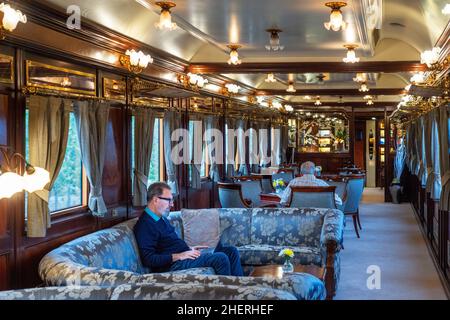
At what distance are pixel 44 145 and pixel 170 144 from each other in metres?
3.78

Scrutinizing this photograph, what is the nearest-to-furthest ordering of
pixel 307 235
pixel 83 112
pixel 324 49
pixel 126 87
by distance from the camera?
pixel 83 112 < pixel 307 235 < pixel 126 87 < pixel 324 49

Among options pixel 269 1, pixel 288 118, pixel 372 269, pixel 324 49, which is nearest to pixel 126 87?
pixel 269 1

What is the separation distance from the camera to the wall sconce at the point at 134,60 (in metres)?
6.68

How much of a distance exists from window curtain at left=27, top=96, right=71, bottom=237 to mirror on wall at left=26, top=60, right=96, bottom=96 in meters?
0.16

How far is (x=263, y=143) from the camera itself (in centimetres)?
1575

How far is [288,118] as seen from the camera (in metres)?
19.4

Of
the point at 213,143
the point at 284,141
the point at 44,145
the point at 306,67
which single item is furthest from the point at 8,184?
the point at 284,141

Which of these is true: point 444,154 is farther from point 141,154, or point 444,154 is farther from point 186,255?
point 141,154

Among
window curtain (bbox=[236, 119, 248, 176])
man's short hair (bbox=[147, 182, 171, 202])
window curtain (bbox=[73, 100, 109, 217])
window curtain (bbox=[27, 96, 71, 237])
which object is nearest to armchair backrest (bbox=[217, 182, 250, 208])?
window curtain (bbox=[73, 100, 109, 217])

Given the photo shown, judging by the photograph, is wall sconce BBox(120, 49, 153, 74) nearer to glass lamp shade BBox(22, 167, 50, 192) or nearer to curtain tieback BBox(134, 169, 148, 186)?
curtain tieback BBox(134, 169, 148, 186)

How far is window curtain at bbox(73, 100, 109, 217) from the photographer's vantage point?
5.54 m

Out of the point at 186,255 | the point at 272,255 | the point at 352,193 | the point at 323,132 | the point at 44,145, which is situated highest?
the point at 323,132

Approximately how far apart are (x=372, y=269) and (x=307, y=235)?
1339mm

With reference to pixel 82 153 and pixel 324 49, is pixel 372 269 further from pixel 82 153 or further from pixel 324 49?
pixel 82 153
